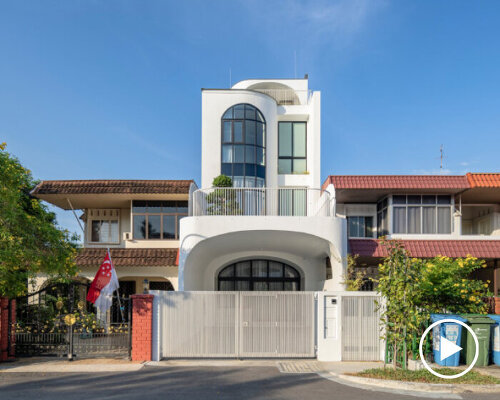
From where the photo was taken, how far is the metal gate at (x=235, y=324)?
1273cm

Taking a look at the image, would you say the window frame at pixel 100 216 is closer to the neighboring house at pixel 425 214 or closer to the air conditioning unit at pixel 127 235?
the air conditioning unit at pixel 127 235

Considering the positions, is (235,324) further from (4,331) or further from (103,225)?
(103,225)

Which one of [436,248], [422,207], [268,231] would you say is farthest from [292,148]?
[436,248]

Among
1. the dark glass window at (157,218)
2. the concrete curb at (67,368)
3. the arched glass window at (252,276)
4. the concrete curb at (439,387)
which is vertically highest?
the dark glass window at (157,218)

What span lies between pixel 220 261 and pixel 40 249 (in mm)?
8394

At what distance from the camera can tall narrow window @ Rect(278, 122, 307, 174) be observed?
23.2m

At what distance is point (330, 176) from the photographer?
1833 centimetres

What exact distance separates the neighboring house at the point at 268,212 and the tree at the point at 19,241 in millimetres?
3947

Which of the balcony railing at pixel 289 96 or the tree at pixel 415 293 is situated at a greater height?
the balcony railing at pixel 289 96

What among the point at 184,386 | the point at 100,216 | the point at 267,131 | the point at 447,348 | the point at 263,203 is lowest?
the point at 184,386

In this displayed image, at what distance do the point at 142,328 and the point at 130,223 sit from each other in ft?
34.3

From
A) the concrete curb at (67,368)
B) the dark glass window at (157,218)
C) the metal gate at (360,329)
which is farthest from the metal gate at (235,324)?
the dark glass window at (157,218)

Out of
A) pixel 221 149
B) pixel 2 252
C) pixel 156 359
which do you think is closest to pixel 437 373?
pixel 156 359

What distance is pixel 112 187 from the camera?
813 inches
